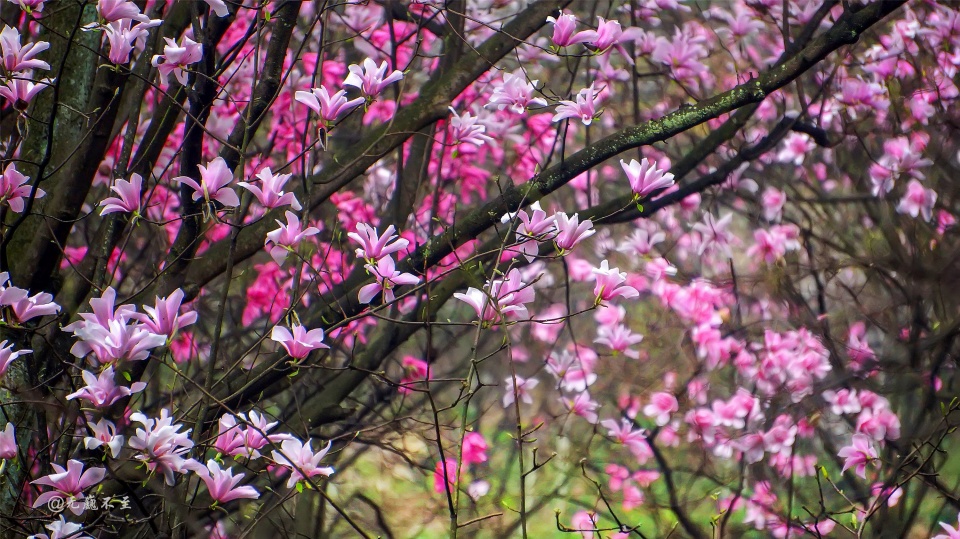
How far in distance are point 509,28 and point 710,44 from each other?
3.53m

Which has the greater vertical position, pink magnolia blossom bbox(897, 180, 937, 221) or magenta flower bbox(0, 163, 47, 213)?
pink magnolia blossom bbox(897, 180, 937, 221)

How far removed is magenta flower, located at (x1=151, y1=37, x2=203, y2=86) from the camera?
6.65 ft

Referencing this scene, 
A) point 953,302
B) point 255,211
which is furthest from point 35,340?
point 953,302

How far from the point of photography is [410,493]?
8.84 meters

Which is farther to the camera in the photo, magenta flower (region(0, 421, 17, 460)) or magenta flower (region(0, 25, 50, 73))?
magenta flower (region(0, 25, 50, 73))

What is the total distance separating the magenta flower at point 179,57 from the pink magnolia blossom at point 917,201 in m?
3.35

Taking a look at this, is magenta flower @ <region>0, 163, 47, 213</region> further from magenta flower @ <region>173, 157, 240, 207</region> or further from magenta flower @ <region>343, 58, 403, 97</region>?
magenta flower @ <region>343, 58, 403, 97</region>

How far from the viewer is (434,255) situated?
2.55m

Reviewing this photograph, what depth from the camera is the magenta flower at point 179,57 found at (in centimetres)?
203

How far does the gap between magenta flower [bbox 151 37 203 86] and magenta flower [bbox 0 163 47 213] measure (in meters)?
0.40

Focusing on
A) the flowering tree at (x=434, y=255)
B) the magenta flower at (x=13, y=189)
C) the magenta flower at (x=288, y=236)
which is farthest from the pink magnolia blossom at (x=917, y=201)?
the magenta flower at (x=13, y=189)

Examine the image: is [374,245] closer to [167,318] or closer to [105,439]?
[167,318]

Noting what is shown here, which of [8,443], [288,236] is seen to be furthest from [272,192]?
[8,443]

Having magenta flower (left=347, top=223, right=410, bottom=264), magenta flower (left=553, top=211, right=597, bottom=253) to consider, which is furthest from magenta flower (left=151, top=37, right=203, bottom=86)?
magenta flower (left=553, top=211, right=597, bottom=253)
